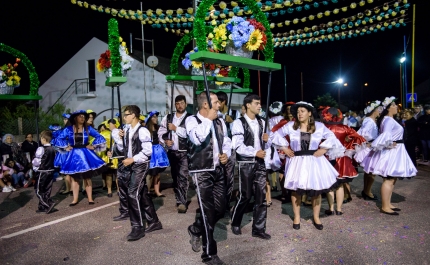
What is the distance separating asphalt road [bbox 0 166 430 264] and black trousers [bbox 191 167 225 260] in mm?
270

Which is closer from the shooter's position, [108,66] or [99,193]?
[108,66]

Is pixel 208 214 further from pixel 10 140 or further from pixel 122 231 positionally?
pixel 10 140

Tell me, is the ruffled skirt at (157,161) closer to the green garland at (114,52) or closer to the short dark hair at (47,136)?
the short dark hair at (47,136)

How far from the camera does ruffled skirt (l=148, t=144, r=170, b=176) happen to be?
7980 millimetres

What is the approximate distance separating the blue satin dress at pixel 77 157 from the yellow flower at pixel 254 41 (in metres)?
4.40

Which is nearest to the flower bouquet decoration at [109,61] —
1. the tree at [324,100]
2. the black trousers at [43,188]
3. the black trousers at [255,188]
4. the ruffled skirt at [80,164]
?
the ruffled skirt at [80,164]

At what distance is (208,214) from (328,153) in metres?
2.28

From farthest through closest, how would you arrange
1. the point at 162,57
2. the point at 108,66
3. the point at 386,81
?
1. the point at 386,81
2. the point at 162,57
3. the point at 108,66

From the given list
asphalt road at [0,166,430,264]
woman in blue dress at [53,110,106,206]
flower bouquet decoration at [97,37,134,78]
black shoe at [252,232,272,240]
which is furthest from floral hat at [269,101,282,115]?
woman in blue dress at [53,110,106,206]

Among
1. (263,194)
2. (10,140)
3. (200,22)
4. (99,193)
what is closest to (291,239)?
(263,194)

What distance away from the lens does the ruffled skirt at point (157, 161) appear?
7980 mm

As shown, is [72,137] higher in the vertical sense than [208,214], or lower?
higher

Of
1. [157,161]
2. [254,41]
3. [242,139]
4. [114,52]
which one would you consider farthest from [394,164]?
[114,52]

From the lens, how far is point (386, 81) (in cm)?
4059
